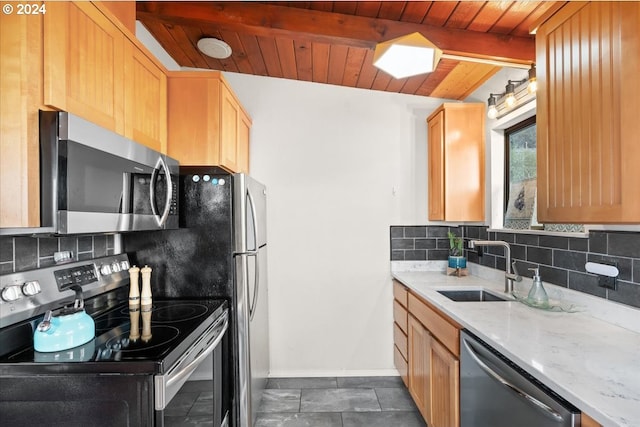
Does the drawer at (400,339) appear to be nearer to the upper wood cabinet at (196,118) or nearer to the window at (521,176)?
the window at (521,176)

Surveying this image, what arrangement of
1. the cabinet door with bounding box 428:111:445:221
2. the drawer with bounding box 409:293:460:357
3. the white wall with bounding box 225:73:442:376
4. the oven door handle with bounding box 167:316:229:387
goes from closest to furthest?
the oven door handle with bounding box 167:316:229:387
the drawer with bounding box 409:293:460:357
the cabinet door with bounding box 428:111:445:221
the white wall with bounding box 225:73:442:376

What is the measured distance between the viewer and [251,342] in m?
2.04

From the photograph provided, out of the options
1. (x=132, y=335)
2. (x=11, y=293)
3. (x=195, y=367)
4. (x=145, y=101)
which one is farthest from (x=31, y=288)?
(x=145, y=101)

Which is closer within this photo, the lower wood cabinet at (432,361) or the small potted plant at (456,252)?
the lower wood cabinet at (432,361)

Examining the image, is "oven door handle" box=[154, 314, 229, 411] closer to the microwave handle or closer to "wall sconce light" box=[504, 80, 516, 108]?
the microwave handle

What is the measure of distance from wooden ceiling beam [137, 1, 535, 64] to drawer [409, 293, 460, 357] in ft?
5.03

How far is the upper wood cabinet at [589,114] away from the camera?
1022 millimetres

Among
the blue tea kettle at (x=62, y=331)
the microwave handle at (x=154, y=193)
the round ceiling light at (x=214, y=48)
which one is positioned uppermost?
the round ceiling light at (x=214, y=48)

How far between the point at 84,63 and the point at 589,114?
181 cm

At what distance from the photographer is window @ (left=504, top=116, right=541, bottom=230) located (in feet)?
7.23

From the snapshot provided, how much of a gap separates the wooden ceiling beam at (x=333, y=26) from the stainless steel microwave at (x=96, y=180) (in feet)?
3.18

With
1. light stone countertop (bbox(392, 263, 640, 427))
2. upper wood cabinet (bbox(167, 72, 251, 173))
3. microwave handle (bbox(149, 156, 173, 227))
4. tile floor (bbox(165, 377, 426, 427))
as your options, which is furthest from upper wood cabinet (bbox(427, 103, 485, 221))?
microwave handle (bbox(149, 156, 173, 227))

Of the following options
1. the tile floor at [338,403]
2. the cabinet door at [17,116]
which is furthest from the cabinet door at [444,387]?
the cabinet door at [17,116]

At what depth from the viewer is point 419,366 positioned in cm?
215
